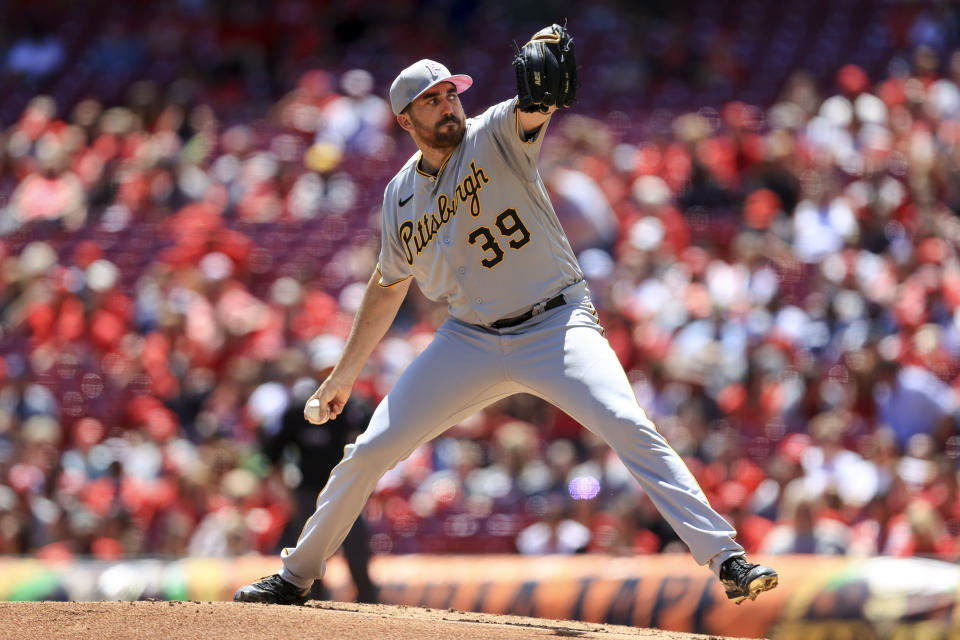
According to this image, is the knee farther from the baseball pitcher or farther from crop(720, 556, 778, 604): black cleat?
crop(720, 556, 778, 604): black cleat

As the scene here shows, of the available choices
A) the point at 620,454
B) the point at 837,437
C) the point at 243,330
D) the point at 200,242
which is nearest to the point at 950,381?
the point at 837,437

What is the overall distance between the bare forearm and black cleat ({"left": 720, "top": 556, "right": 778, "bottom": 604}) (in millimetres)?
1476

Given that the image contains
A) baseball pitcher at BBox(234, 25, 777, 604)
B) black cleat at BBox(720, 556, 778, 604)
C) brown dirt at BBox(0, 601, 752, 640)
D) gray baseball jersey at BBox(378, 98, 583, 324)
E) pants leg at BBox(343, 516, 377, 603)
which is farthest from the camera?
pants leg at BBox(343, 516, 377, 603)

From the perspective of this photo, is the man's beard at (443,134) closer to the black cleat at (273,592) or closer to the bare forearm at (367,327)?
the bare forearm at (367,327)

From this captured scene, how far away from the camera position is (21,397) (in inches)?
379

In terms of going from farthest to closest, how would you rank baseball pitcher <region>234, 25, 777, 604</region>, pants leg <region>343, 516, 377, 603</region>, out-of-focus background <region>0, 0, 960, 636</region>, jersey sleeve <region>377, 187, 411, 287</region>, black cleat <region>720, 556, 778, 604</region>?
1. out-of-focus background <region>0, 0, 960, 636</region>
2. pants leg <region>343, 516, 377, 603</region>
3. jersey sleeve <region>377, 187, 411, 287</region>
4. baseball pitcher <region>234, 25, 777, 604</region>
5. black cleat <region>720, 556, 778, 604</region>

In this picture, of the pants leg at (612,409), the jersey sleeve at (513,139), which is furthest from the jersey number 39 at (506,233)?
the pants leg at (612,409)

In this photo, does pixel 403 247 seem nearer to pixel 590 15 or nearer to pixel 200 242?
pixel 200 242

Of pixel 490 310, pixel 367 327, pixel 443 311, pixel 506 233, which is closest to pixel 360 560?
pixel 367 327

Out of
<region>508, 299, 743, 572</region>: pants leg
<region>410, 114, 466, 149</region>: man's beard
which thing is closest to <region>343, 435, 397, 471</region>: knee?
<region>508, 299, 743, 572</region>: pants leg

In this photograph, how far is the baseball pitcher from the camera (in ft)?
14.3

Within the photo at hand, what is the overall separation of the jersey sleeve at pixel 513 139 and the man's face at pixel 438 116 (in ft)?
0.43

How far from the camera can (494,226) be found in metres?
4.54

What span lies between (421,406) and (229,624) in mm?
921
